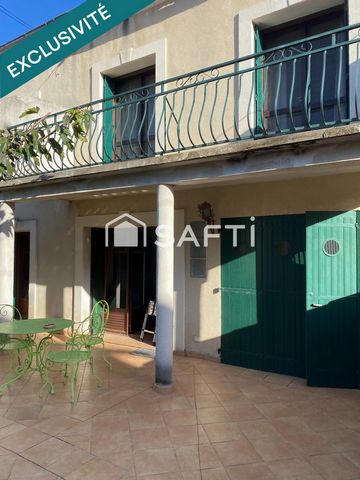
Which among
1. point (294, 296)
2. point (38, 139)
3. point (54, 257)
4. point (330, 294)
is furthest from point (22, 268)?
point (330, 294)

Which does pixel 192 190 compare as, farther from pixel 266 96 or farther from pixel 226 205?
pixel 266 96

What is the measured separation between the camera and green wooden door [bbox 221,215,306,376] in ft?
16.8

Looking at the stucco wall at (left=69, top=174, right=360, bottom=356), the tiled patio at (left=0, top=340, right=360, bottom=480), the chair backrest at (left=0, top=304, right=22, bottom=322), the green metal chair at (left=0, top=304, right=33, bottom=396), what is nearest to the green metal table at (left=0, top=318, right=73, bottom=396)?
the green metal chair at (left=0, top=304, right=33, bottom=396)

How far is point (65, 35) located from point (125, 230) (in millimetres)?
3606

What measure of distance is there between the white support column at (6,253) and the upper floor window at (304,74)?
4.59 meters

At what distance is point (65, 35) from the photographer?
20.0 feet

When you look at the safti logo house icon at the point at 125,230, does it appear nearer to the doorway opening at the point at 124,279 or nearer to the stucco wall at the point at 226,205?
the doorway opening at the point at 124,279

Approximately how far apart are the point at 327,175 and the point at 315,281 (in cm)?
142

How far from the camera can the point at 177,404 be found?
4.16 metres

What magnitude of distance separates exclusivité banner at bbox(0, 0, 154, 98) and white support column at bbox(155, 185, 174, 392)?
324 centimetres

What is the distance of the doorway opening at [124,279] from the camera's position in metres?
7.64

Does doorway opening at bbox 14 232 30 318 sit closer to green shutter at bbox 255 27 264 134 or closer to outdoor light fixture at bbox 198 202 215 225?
outdoor light fixture at bbox 198 202 215 225

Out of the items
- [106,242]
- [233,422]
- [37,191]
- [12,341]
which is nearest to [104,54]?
[37,191]

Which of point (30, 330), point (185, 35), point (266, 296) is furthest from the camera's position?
point (185, 35)
